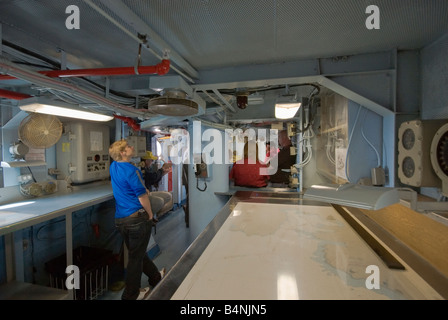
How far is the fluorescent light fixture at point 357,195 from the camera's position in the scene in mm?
853

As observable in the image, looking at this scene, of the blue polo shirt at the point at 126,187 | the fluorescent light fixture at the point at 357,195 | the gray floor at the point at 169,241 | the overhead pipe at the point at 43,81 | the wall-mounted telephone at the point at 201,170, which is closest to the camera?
the fluorescent light fixture at the point at 357,195

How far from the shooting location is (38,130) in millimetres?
2018

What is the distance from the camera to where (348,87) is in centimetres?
164

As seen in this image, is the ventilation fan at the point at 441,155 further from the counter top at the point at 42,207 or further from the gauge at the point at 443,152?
the counter top at the point at 42,207

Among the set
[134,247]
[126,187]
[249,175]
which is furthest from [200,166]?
[134,247]

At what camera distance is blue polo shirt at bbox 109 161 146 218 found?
6.37ft

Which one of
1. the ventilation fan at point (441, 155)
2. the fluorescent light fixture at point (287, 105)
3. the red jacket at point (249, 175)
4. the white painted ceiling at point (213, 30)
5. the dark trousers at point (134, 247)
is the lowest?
the dark trousers at point (134, 247)

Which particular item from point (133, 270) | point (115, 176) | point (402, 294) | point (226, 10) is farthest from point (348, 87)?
point (133, 270)

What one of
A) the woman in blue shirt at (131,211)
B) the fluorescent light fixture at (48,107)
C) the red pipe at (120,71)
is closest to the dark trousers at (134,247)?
the woman in blue shirt at (131,211)

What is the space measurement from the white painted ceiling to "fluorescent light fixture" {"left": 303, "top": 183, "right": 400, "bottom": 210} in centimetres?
103

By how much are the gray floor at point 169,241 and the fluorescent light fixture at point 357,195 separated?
2.05m

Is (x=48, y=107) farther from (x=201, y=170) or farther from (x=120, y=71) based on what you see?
(x=201, y=170)

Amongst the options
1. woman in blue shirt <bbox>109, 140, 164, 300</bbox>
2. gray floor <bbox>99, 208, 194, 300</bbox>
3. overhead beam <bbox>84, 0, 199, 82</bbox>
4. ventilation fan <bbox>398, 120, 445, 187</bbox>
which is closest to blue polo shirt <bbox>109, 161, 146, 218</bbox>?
woman in blue shirt <bbox>109, 140, 164, 300</bbox>
